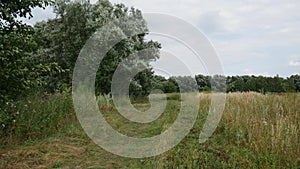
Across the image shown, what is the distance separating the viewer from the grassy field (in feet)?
12.4

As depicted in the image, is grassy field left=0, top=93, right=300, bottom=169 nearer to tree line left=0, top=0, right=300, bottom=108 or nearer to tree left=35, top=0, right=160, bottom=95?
tree line left=0, top=0, right=300, bottom=108

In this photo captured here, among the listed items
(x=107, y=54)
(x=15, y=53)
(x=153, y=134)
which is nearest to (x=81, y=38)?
(x=107, y=54)

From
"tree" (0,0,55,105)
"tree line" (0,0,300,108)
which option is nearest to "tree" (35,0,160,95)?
"tree line" (0,0,300,108)

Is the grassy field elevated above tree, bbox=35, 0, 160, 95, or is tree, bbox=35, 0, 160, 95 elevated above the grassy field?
tree, bbox=35, 0, 160, 95

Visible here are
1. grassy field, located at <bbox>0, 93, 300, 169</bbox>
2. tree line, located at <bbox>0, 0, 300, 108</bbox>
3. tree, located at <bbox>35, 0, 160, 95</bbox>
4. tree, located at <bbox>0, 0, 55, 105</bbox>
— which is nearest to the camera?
grassy field, located at <bbox>0, 93, 300, 169</bbox>

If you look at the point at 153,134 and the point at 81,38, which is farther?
the point at 81,38

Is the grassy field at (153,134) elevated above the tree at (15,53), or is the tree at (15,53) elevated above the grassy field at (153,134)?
the tree at (15,53)

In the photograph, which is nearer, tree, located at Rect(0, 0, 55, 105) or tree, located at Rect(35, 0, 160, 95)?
tree, located at Rect(0, 0, 55, 105)

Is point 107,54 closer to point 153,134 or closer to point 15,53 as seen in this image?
point 153,134

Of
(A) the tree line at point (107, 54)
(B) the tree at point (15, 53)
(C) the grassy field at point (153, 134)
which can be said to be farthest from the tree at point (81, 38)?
(B) the tree at point (15, 53)

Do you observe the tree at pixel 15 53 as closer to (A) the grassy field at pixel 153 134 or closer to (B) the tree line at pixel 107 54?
(A) the grassy field at pixel 153 134

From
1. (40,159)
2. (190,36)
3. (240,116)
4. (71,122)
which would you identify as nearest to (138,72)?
(190,36)

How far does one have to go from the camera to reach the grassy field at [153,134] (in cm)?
379

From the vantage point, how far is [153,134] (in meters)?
6.25
